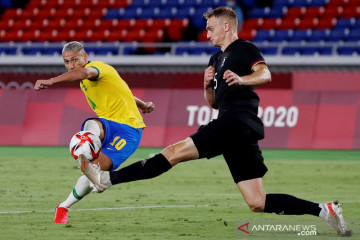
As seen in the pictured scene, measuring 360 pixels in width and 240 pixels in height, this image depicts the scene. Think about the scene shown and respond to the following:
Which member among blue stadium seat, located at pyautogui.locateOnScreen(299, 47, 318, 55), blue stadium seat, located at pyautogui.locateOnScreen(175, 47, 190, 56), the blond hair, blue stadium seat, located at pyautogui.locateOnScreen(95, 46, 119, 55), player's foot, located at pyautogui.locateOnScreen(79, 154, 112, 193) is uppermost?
the blond hair

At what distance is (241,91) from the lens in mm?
7711

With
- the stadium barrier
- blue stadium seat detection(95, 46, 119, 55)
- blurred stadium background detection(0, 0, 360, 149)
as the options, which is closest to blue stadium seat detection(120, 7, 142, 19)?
blurred stadium background detection(0, 0, 360, 149)

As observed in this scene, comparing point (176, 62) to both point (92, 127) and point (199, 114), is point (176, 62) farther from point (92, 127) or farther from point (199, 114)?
point (92, 127)

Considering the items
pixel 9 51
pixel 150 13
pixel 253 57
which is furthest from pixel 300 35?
pixel 253 57

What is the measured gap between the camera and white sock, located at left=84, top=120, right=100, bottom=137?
8906 millimetres

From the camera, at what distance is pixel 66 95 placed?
20.9 m

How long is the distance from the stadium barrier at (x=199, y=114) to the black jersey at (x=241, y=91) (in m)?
11.9

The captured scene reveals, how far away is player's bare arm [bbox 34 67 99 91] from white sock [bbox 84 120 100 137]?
1.70 ft

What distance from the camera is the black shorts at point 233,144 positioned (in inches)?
297

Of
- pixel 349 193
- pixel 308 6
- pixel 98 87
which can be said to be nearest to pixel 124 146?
pixel 98 87

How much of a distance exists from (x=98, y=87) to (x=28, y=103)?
11988 millimetres

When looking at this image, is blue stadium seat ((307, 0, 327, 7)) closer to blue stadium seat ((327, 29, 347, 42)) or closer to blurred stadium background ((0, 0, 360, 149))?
blurred stadium background ((0, 0, 360, 149))

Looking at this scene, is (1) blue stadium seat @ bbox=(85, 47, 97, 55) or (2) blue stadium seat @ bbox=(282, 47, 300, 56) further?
(1) blue stadium seat @ bbox=(85, 47, 97, 55)

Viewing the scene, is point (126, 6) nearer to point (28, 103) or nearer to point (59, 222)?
point (28, 103)
